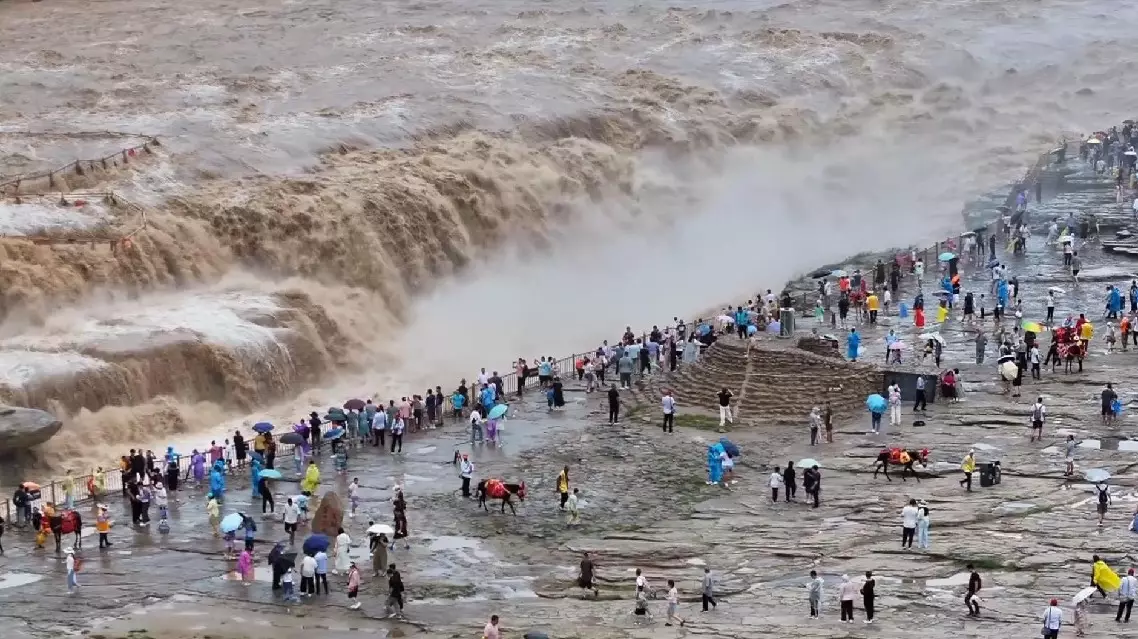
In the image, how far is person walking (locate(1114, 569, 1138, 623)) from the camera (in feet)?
88.1

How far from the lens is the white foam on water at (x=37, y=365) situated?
4088 centimetres

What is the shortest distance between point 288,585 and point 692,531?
26.1ft

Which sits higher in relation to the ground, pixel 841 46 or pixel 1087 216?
pixel 841 46

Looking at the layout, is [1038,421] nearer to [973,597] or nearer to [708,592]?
[973,597]

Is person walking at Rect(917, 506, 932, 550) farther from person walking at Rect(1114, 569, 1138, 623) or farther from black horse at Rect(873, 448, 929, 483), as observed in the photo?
black horse at Rect(873, 448, 929, 483)

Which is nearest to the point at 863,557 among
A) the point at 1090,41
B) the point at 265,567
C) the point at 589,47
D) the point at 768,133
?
the point at 265,567

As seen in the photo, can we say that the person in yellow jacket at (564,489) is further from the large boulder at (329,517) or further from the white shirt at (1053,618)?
the white shirt at (1053,618)

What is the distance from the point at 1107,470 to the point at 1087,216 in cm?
2624

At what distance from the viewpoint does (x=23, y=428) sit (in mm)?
38469

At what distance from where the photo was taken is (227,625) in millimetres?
27844

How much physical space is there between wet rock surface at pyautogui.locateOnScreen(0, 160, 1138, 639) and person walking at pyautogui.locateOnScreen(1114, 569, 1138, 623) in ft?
0.80

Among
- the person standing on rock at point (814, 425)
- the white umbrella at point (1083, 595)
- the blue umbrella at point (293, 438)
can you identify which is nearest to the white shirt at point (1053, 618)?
the white umbrella at point (1083, 595)

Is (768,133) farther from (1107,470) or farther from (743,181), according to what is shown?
(1107,470)

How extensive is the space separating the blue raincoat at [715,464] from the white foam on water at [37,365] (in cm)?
1523
